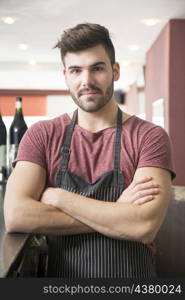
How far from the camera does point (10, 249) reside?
2.00 feet

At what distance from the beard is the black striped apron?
0.39ft

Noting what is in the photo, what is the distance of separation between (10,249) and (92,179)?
0.90ft

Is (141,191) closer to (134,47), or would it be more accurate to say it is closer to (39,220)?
(39,220)

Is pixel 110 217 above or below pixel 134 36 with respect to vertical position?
below

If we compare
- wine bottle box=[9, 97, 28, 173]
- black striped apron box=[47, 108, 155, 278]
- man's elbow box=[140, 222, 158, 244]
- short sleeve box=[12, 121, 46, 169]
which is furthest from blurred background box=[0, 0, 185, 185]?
man's elbow box=[140, 222, 158, 244]

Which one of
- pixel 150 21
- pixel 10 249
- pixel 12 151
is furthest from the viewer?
pixel 150 21

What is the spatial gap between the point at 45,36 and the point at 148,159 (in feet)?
11.2

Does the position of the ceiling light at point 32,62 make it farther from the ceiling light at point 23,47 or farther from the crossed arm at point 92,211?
the crossed arm at point 92,211

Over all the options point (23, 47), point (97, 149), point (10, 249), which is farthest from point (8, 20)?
point (10, 249)

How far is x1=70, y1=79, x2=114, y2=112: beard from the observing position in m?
0.84

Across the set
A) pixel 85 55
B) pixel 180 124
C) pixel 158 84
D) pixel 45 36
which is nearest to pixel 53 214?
pixel 85 55

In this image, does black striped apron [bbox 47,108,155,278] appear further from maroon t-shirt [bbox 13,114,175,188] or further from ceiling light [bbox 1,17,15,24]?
ceiling light [bbox 1,17,15,24]

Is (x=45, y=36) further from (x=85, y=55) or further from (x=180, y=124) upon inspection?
(x=85, y=55)

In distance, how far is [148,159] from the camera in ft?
2.61
